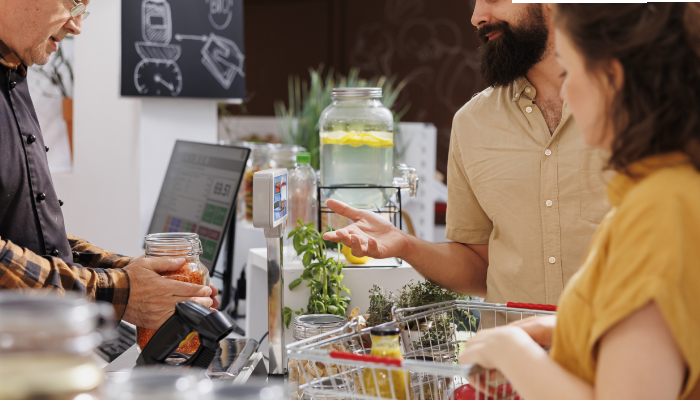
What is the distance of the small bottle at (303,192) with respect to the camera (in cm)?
190

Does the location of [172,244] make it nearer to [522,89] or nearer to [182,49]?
[522,89]

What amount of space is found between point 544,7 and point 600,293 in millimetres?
1092

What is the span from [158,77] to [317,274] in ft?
4.47

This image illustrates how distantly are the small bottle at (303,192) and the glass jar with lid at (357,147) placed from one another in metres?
0.17

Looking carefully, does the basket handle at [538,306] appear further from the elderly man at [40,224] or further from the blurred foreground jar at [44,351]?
the blurred foreground jar at [44,351]

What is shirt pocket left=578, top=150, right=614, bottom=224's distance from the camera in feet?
4.66

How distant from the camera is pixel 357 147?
5.52 feet

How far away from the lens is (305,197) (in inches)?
76.0

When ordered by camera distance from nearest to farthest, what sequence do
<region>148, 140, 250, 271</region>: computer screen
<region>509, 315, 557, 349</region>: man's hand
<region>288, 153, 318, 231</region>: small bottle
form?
<region>509, 315, 557, 349</region>: man's hand, <region>288, 153, 318, 231</region>: small bottle, <region>148, 140, 250, 271</region>: computer screen

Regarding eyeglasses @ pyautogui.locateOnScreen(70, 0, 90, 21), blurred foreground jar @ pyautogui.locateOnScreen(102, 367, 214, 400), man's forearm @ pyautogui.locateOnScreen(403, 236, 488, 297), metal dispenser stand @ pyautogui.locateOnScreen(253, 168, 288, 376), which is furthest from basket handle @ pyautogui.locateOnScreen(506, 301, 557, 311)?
eyeglasses @ pyautogui.locateOnScreen(70, 0, 90, 21)

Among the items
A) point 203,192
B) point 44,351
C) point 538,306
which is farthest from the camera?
point 203,192

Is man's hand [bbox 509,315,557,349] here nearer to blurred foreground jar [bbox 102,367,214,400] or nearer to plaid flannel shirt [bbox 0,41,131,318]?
blurred foreground jar [bbox 102,367,214,400]

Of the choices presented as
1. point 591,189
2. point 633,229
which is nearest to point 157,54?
point 591,189

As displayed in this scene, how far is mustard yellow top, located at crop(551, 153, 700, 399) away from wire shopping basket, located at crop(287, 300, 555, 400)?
0.48 feet
